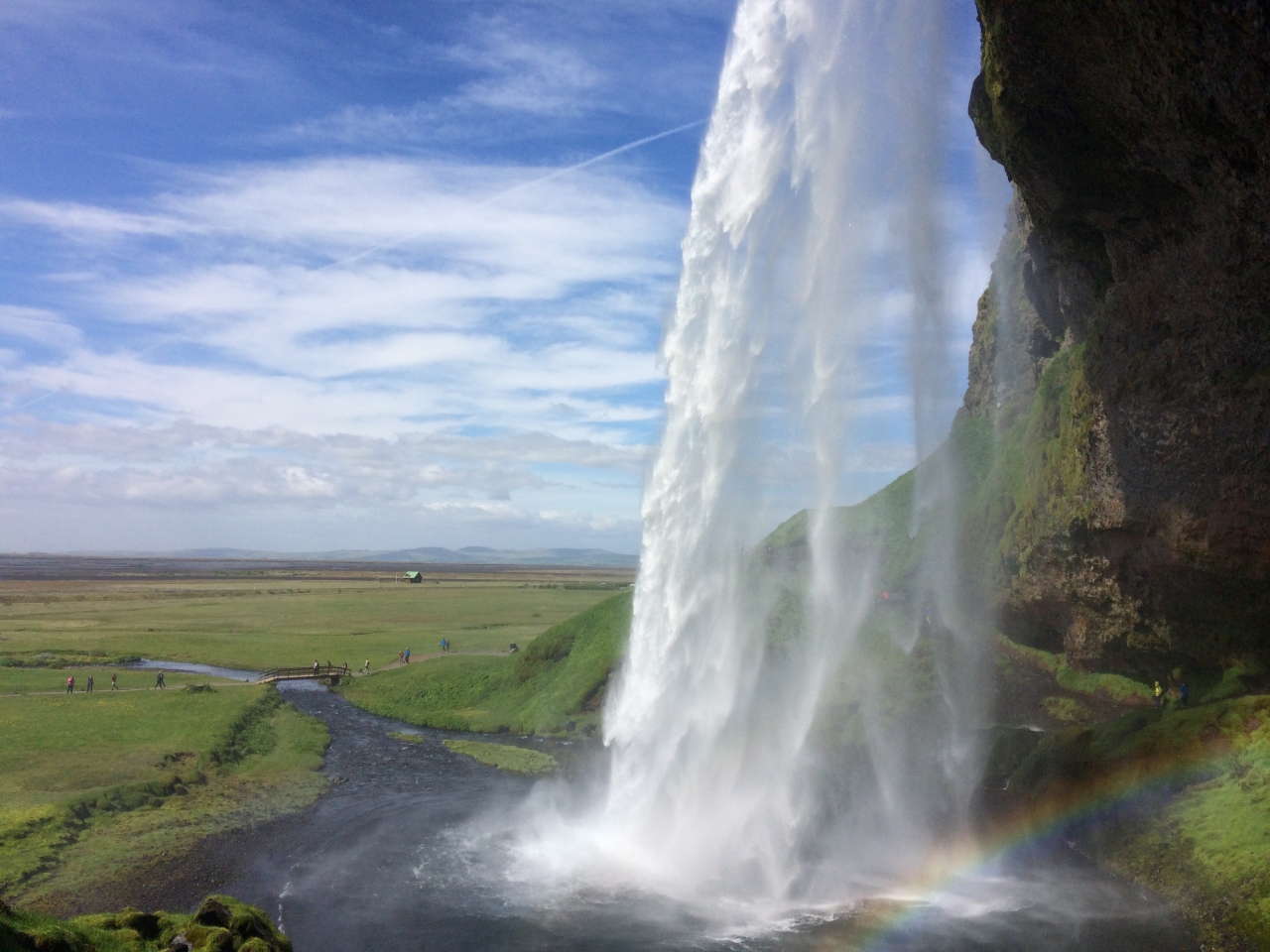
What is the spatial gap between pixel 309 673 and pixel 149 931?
170ft

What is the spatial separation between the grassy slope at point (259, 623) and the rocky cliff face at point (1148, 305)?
5715 centimetres

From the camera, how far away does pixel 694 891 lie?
2572 cm

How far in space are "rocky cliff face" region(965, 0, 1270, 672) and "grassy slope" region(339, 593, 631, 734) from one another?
2664 centimetres

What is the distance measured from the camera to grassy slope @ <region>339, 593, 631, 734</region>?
53062 mm

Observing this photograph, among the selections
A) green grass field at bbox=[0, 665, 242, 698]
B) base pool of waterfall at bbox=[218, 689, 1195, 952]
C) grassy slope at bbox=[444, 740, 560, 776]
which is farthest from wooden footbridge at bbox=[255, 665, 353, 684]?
base pool of waterfall at bbox=[218, 689, 1195, 952]

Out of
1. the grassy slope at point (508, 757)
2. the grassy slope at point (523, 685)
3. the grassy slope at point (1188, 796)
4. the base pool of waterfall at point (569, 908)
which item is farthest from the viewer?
the grassy slope at point (523, 685)

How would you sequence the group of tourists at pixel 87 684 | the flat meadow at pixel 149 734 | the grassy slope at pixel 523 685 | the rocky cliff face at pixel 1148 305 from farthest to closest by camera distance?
the group of tourists at pixel 87 684 < the grassy slope at pixel 523 685 < the flat meadow at pixel 149 734 < the rocky cliff face at pixel 1148 305

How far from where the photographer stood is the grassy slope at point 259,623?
7988 cm

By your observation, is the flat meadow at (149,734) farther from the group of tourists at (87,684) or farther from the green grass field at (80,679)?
the group of tourists at (87,684)

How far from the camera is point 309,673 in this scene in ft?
224

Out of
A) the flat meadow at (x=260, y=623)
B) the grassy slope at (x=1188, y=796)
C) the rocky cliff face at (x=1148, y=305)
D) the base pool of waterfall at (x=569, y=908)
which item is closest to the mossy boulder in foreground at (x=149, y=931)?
the base pool of waterfall at (x=569, y=908)

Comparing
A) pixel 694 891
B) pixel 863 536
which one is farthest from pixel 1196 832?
pixel 863 536

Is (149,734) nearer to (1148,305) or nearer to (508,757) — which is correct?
(508,757)

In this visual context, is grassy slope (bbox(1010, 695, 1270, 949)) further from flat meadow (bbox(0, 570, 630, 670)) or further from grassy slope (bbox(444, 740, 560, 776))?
flat meadow (bbox(0, 570, 630, 670))
